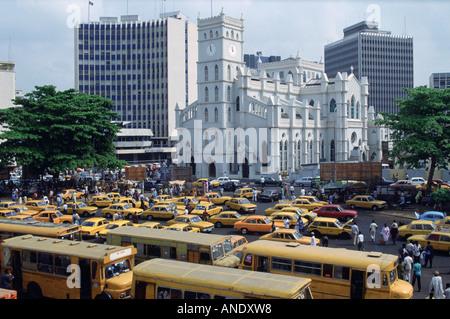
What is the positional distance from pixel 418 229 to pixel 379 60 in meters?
123

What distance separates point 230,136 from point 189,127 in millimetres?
7783

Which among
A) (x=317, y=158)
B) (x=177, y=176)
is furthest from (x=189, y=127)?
(x=317, y=158)

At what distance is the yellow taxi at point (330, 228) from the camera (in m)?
25.8

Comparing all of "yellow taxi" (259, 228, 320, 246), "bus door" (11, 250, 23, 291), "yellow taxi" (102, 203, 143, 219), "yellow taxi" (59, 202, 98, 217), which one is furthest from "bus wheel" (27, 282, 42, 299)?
"yellow taxi" (59, 202, 98, 217)

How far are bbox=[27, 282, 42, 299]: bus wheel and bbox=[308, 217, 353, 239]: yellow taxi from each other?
16158 millimetres

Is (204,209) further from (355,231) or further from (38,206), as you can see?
(38,206)

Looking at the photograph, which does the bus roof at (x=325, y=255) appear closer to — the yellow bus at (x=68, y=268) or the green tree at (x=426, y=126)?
the yellow bus at (x=68, y=268)

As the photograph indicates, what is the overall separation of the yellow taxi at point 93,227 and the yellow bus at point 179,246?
7169 mm

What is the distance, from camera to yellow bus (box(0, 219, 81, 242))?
63.5 feet

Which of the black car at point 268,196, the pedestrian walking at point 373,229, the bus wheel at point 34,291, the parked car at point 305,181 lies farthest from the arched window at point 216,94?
the bus wheel at point 34,291

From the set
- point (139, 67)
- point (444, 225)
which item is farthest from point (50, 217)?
point (139, 67)

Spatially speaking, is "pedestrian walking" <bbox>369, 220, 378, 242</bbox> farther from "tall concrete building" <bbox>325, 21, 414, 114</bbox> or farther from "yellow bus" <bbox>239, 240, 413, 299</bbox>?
"tall concrete building" <bbox>325, 21, 414, 114</bbox>
